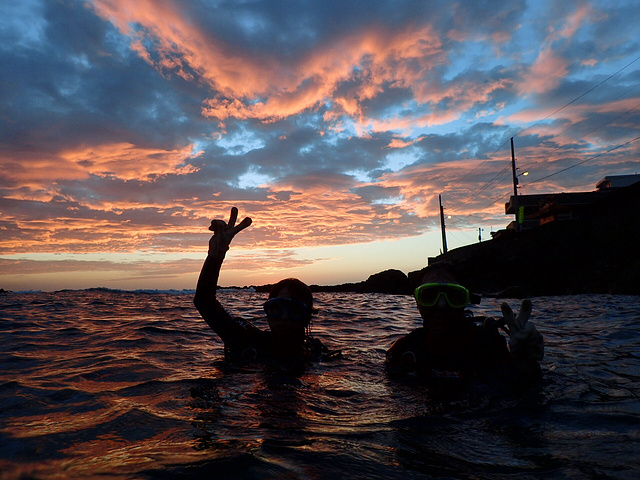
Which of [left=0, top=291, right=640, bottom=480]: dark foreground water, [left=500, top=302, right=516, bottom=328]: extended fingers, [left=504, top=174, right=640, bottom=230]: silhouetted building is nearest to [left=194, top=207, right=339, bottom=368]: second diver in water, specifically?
[left=0, top=291, right=640, bottom=480]: dark foreground water

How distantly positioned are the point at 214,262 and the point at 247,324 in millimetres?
1176

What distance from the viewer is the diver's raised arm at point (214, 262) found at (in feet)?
12.1

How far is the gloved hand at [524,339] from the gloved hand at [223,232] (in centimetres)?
270

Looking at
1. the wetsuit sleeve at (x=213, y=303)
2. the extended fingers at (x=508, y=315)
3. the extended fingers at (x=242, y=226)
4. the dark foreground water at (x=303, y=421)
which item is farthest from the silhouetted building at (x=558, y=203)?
the extended fingers at (x=242, y=226)

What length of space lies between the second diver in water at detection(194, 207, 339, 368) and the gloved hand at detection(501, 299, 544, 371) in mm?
2213

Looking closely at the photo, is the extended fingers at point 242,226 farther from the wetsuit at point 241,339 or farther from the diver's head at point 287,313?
the diver's head at point 287,313

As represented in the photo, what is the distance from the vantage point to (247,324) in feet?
14.8

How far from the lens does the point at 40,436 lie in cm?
234

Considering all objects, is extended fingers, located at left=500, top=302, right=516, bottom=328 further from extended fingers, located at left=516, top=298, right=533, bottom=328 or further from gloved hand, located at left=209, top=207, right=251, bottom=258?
gloved hand, located at left=209, top=207, right=251, bottom=258

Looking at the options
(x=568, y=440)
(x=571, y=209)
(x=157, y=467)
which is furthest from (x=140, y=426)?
(x=571, y=209)

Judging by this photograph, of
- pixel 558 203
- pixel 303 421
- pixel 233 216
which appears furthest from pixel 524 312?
pixel 558 203

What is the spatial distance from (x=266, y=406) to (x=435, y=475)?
1.63m

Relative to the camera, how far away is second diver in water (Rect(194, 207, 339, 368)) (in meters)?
3.75

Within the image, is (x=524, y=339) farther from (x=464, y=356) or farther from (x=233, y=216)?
(x=233, y=216)
